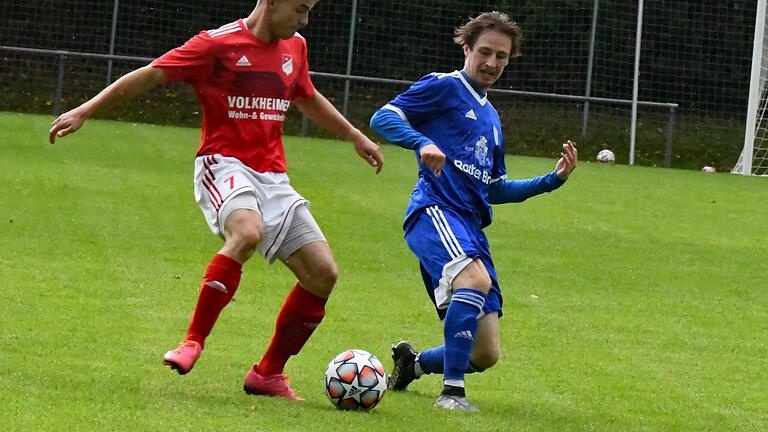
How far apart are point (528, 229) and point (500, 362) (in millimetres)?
6429

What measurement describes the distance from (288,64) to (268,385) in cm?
149

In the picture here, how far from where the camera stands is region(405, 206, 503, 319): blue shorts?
624cm

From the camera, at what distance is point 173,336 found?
756 centimetres

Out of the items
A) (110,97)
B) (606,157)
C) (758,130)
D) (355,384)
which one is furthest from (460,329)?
(606,157)

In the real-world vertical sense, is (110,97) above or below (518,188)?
above

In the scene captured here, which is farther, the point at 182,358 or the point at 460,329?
the point at 460,329

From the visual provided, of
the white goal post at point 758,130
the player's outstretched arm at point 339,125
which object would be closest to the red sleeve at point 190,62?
the player's outstretched arm at point 339,125

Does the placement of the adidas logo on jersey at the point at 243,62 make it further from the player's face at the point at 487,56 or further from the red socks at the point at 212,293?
the player's face at the point at 487,56

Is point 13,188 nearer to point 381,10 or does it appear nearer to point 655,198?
point 655,198

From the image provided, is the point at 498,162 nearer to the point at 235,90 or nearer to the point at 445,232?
the point at 445,232

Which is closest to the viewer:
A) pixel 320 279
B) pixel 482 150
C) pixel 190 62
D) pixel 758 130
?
pixel 190 62

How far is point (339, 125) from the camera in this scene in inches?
261

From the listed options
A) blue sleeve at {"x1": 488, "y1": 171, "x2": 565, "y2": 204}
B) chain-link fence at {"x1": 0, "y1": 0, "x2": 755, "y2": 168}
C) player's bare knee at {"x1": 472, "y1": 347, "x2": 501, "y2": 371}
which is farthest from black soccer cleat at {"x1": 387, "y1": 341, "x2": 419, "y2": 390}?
chain-link fence at {"x1": 0, "y1": 0, "x2": 755, "y2": 168}

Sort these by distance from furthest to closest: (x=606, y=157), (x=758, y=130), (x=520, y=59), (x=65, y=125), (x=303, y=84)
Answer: (x=520, y=59)
(x=606, y=157)
(x=758, y=130)
(x=303, y=84)
(x=65, y=125)
